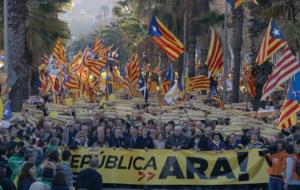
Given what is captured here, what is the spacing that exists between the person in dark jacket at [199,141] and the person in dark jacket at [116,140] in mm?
1596

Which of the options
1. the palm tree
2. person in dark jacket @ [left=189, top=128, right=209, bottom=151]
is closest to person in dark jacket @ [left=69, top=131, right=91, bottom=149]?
person in dark jacket @ [left=189, top=128, right=209, bottom=151]

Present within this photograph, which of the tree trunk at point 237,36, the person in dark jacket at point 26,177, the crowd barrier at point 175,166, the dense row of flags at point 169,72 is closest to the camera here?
the person in dark jacket at point 26,177

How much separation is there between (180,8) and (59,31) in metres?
12.7

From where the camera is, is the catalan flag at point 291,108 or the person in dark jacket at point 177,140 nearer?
the catalan flag at point 291,108

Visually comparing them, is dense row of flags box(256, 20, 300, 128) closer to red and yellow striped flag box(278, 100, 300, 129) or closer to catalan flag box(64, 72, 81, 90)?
red and yellow striped flag box(278, 100, 300, 129)

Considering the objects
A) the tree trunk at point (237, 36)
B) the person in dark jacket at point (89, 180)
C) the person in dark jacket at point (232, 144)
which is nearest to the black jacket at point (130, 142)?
the person in dark jacket at point (232, 144)

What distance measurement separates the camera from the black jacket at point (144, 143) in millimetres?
17781

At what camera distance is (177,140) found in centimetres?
1777

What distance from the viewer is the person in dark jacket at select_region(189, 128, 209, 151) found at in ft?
56.5

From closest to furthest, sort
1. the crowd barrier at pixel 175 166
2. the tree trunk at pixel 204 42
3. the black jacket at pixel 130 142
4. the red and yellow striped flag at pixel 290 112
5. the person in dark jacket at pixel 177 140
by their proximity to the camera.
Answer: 1. the crowd barrier at pixel 175 166
2. the red and yellow striped flag at pixel 290 112
3. the person in dark jacket at pixel 177 140
4. the black jacket at pixel 130 142
5. the tree trunk at pixel 204 42

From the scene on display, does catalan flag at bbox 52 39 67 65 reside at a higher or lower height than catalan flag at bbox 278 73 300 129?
higher

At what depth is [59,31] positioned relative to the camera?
3106 cm

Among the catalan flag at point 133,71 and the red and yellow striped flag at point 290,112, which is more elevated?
the catalan flag at point 133,71

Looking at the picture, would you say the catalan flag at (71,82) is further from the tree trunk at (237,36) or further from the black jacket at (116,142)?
the black jacket at (116,142)
